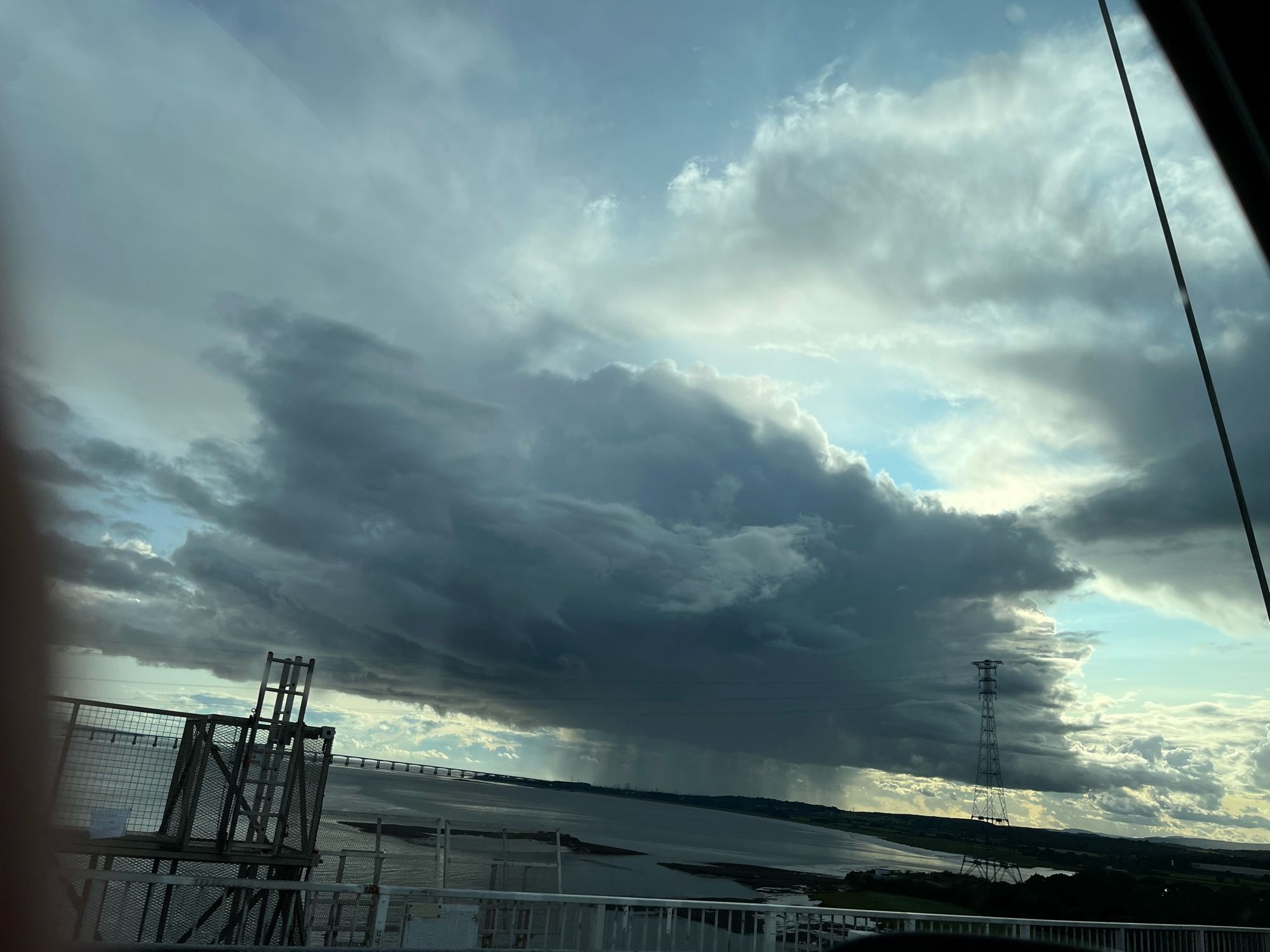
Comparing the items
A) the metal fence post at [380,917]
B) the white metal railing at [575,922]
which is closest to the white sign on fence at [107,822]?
the white metal railing at [575,922]

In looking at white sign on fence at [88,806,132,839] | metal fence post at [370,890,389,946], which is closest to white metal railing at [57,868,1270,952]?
metal fence post at [370,890,389,946]

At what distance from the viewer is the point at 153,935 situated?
36.2ft

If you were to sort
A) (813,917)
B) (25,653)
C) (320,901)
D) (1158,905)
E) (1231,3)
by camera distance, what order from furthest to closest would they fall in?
(1158,905) → (320,901) → (813,917) → (1231,3) → (25,653)

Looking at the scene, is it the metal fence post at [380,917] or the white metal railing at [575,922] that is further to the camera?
the white metal railing at [575,922]

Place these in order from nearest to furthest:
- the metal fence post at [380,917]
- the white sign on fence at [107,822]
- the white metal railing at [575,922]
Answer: the metal fence post at [380,917] < the white metal railing at [575,922] < the white sign on fence at [107,822]

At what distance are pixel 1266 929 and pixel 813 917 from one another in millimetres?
8092

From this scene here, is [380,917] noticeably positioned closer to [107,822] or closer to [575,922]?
[575,922]

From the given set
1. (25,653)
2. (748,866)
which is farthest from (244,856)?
(748,866)

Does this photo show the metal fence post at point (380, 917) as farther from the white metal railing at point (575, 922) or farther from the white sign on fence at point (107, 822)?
the white sign on fence at point (107, 822)

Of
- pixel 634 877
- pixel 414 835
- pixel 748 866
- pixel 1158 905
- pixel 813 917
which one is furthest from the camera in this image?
pixel 748 866

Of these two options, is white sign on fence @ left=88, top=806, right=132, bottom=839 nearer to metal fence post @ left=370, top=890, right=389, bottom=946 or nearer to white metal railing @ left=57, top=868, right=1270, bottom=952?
white metal railing @ left=57, top=868, right=1270, bottom=952

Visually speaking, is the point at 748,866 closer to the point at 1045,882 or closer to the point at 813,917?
the point at 1045,882

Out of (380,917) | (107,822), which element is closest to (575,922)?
(380,917)

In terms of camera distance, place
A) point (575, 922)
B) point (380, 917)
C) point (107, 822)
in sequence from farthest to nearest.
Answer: point (107, 822), point (575, 922), point (380, 917)
